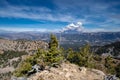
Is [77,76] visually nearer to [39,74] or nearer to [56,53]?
[39,74]

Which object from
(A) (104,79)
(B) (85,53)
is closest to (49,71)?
(A) (104,79)

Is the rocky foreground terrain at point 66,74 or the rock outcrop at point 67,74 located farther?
the rock outcrop at point 67,74

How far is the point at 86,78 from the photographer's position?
52.6m

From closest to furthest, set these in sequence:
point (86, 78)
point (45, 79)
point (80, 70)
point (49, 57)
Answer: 1. point (45, 79)
2. point (86, 78)
3. point (80, 70)
4. point (49, 57)

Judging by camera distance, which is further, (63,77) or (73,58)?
(73,58)

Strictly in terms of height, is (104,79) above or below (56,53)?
below

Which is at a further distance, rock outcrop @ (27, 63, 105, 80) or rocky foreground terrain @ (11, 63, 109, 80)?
rock outcrop @ (27, 63, 105, 80)

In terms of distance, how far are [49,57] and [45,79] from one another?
23.5 metres

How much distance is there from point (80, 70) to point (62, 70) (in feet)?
23.9

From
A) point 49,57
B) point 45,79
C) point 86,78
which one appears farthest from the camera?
point 49,57

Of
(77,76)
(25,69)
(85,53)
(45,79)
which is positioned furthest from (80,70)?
(85,53)

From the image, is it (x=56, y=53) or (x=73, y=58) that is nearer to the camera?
(x=56, y=53)

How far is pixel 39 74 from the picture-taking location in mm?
51312

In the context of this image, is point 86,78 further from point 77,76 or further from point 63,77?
point 63,77
